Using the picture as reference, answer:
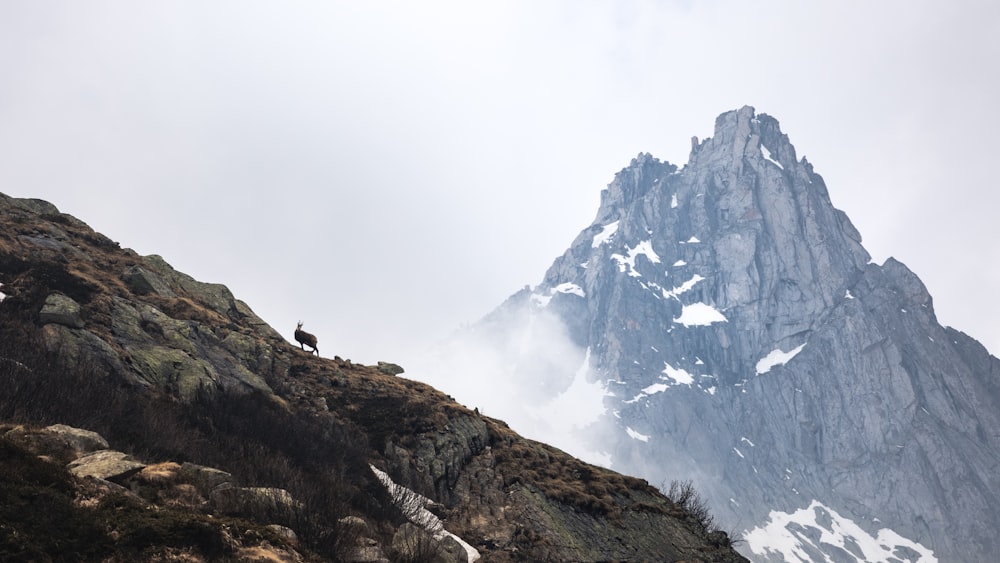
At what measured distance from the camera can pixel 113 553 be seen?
35.8ft

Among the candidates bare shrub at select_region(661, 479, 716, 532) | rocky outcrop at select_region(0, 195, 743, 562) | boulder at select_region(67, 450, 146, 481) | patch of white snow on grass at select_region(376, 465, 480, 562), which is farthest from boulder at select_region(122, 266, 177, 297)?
bare shrub at select_region(661, 479, 716, 532)

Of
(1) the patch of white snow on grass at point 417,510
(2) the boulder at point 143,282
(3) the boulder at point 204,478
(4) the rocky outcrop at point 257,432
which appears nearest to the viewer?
(4) the rocky outcrop at point 257,432

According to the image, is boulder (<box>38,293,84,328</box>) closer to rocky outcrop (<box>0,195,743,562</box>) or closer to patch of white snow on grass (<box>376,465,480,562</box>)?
rocky outcrop (<box>0,195,743,562</box>)

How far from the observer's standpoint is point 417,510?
24.5 m

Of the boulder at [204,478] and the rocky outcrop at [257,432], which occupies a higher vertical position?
the rocky outcrop at [257,432]

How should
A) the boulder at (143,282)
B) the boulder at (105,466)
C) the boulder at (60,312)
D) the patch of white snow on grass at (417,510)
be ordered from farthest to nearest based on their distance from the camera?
the boulder at (143,282) → the boulder at (60,312) → the patch of white snow on grass at (417,510) → the boulder at (105,466)

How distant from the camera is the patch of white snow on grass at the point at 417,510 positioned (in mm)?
22297

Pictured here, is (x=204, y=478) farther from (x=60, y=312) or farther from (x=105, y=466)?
(x=60, y=312)

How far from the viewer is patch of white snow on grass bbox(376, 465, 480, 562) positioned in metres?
22.3

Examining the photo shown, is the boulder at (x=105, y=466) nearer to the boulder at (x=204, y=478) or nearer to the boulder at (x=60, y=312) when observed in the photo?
the boulder at (x=204, y=478)

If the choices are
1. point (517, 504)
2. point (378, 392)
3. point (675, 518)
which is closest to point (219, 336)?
point (378, 392)

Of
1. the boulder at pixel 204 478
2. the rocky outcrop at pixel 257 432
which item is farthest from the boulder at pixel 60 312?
the boulder at pixel 204 478

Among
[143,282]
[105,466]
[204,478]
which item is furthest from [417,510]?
[143,282]

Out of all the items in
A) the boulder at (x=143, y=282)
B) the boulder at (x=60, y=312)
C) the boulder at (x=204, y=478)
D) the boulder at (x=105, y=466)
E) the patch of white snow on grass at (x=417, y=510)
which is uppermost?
the boulder at (x=143, y=282)
